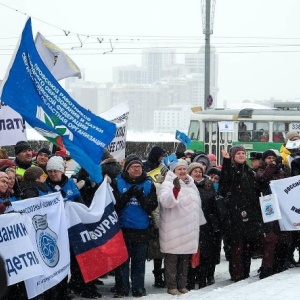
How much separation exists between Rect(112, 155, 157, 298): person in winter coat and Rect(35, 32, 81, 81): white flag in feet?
11.9

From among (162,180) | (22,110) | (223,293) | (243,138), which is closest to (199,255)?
(162,180)

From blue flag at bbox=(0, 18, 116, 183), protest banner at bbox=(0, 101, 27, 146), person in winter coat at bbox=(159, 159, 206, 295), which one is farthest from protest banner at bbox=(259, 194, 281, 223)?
protest banner at bbox=(0, 101, 27, 146)

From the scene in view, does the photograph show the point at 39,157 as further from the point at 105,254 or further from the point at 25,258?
the point at 25,258

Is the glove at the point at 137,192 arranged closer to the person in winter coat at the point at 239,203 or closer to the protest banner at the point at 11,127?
the person in winter coat at the point at 239,203

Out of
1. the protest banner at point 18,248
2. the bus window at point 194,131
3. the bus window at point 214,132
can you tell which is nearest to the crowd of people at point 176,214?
the protest banner at point 18,248

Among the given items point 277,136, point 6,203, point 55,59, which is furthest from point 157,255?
point 277,136

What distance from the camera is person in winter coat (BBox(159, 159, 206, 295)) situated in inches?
387

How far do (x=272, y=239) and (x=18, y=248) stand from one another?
370 cm

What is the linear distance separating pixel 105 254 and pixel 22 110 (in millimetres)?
1664

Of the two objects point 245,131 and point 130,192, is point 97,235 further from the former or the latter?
point 245,131

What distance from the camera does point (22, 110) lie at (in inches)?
351

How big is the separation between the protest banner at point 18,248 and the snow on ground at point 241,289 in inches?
61.9

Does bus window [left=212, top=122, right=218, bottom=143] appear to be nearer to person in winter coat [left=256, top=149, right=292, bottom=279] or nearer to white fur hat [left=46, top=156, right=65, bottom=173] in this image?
person in winter coat [left=256, top=149, right=292, bottom=279]

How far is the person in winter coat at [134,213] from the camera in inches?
379
